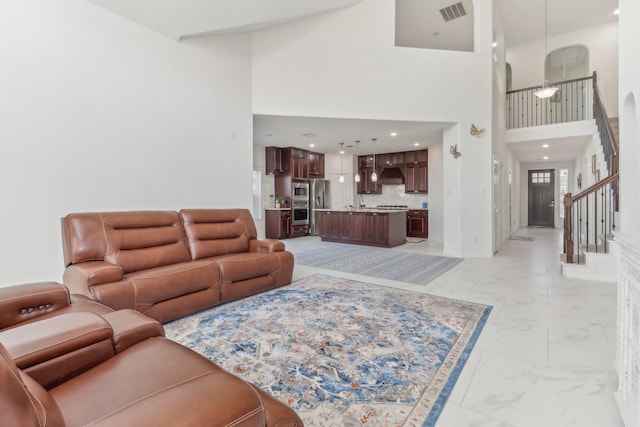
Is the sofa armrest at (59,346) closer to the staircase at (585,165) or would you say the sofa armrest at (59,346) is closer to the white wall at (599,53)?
the staircase at (585,165)

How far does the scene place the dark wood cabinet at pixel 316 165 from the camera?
9211mm

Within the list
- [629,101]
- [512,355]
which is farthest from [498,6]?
[512,355]

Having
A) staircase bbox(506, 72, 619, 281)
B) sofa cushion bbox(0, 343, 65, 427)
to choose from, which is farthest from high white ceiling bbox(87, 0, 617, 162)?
sofa cushion bbox(0, 343, 65, 427)

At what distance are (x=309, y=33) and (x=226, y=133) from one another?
2.30m

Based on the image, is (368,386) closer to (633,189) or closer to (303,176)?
(633,189)

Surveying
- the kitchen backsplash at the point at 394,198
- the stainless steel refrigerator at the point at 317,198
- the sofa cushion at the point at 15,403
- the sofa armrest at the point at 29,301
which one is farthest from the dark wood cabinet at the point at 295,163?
the sofa cushion at the point at 15,403

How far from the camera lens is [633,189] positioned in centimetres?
290

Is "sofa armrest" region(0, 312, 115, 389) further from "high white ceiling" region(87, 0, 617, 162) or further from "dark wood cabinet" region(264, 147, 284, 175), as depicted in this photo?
"dark wood cabinet" region(264, 147, 284, 175)

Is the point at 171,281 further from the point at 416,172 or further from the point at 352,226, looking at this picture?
the point at 416,172

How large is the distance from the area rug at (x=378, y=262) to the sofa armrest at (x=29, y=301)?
3.53m

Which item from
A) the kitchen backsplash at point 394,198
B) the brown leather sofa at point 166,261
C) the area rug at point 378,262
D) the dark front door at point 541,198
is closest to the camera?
the brown leather sofa at point 166,261

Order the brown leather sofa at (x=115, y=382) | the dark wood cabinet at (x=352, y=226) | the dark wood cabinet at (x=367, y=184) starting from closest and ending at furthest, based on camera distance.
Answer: the brown leather sofa at (x=115, y=382) < the dark wood cabinet at (x=352, y=226) < the dark wood cabinet at (x=367, y=184)

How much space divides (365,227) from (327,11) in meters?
4.43

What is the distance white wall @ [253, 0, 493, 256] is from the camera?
520 centimetres
